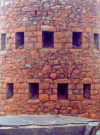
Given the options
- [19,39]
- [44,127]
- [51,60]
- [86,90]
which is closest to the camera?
[44,127]

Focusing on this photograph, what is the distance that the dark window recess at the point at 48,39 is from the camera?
9.47 m

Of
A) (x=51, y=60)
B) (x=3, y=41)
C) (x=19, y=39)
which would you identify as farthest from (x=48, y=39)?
(x=3, y=41)

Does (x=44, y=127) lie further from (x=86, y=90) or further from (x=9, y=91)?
(x=9, y=91)

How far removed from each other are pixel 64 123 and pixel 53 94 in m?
2.98

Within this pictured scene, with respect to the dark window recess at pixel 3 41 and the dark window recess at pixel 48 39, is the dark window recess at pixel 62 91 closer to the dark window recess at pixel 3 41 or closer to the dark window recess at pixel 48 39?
the dark window recess at pixel 48 39

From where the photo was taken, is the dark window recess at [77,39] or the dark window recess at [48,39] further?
the dark window recess at [77,39]

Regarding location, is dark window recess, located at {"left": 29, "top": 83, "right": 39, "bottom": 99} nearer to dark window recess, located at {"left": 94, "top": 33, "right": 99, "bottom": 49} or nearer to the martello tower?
the martello tower

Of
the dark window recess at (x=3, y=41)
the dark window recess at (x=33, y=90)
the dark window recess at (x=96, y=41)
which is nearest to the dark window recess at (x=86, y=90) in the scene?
the dark window recess at (x=96, y=41)

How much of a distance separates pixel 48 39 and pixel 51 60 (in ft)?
2.79

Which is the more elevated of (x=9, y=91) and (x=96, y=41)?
(x=96, y=41)

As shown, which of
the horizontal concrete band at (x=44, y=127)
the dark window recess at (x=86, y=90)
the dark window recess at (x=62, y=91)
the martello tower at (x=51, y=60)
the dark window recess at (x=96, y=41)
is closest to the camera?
the horizontal concrete band at (x=44, y=127)

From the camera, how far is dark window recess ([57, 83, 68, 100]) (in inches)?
369

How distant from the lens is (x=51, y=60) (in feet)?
30.3

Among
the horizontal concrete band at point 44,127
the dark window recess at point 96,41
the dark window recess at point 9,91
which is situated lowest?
the horizontal concrete band at point 44,127
